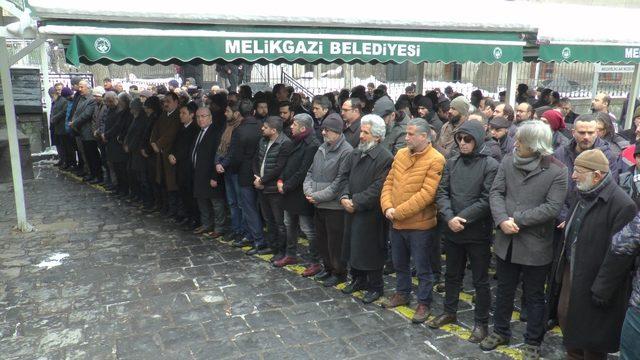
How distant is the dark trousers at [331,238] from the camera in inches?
221

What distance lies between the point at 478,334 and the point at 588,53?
20.4 feet

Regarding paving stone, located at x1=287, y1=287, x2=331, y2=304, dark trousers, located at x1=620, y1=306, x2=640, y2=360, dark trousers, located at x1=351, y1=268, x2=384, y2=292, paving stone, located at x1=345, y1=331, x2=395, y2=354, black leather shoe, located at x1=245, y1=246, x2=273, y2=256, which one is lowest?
paving stone, located at x1=345, y1=331, x2=395, y2=354

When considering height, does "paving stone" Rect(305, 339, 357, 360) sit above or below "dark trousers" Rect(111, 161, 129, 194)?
below

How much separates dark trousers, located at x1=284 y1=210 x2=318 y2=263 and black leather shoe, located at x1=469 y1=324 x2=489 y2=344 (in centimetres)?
211

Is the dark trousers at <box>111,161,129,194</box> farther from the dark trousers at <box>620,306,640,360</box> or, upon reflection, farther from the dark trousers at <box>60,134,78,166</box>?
the dark trousers at <box>620,306,640,360</box>

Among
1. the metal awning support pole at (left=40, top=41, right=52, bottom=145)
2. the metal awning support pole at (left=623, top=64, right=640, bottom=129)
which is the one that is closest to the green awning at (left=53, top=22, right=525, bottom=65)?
the metal awning support pole at (left=623, top=64, right=640, bottom=129)

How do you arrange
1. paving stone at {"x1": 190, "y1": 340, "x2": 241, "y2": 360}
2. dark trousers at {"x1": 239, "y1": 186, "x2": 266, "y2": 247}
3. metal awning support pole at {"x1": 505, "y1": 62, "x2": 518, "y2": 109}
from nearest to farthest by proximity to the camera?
paving stone at {"x1": 190, "y1": 340, "x2": 241, "y2": 360}
dark trousers at {"x1": 239, "y1": 186, "x2": 266, "y2": 247}
metal awning support pole at {"x1": 505, "y1": 62, "x2": 518, "y2": 109}

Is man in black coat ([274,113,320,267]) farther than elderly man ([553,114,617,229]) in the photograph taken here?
Yes

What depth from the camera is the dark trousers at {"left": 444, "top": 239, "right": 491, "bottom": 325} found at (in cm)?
452

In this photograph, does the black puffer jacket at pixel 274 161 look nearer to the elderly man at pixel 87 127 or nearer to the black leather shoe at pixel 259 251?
the black leather shoe at pixel 259 251

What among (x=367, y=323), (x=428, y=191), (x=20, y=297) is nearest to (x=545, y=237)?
(x=428, y=191)

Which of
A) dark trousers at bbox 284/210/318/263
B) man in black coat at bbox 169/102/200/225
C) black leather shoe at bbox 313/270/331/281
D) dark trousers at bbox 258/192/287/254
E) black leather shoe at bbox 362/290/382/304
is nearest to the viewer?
black leather shoe at bbox 362/290/382/304

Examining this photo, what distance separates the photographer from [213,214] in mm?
7766

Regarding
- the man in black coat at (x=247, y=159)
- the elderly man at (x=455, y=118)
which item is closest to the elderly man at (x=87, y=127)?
the man in black coat at (x=247, y=159)
